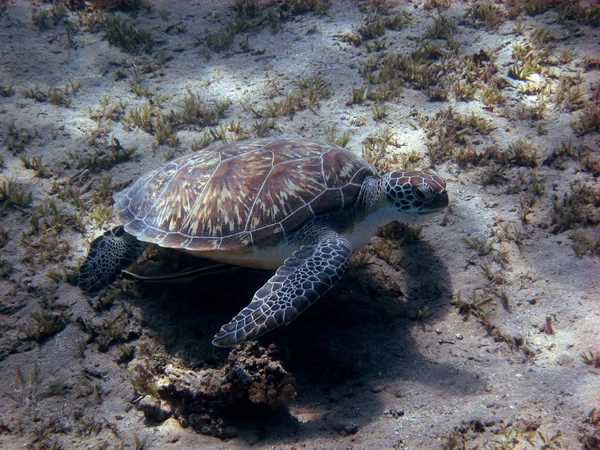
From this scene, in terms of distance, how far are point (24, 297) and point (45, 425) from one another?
1.28 m

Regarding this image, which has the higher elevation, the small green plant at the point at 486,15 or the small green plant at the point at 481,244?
the small green plant at the point at 486,15

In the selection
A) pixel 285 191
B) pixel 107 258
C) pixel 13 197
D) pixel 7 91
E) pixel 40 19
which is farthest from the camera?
pixel 40 19

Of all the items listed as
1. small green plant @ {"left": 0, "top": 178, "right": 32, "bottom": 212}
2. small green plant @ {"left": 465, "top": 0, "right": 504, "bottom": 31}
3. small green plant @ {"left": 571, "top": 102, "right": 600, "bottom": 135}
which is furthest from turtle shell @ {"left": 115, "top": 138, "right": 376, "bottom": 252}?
small green plant @ {"left": 465, "top": 0, "right": 504, "bottom": 31}

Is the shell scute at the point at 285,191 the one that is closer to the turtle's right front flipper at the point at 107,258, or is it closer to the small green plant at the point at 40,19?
the turtle's right front flipper at the point at 107,258

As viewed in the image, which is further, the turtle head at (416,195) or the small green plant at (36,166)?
the small green plant at (36,166)

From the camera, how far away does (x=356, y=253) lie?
348cm

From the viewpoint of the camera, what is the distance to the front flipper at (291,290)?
2336 millimetres

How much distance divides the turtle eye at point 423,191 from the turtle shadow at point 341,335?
0.68 meters

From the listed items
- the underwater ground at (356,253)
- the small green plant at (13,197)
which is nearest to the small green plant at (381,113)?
the underwater ground at (356,253)

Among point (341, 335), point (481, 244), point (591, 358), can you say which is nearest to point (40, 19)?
point (341, 335)

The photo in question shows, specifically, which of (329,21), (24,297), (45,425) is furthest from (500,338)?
(329,21)

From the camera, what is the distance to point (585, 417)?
84.7 inches

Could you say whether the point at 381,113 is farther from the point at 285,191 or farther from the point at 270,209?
the point at 270,209

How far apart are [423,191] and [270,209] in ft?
4.30
